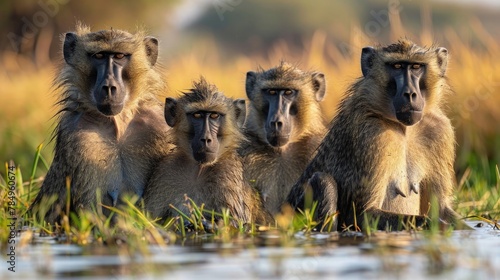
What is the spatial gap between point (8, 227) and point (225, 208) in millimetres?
1504

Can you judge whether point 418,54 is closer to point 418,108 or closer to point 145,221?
point 418,108

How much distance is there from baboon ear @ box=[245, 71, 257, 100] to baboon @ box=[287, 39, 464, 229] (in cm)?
179

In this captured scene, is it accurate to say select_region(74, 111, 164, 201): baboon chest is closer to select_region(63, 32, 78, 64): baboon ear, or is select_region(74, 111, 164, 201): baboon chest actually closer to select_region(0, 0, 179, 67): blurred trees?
select_region(63, 32, 78, 64): baboon ear

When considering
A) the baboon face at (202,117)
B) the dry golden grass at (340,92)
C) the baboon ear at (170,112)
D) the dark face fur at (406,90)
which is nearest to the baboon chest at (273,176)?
the baboon face at (202,117)

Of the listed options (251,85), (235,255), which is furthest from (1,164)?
(235,255)

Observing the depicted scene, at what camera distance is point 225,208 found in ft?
24.0

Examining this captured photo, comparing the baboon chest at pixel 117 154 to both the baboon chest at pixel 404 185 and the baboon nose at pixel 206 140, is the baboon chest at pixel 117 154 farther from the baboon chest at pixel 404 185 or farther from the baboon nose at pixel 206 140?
the baboon chest at pixel 404 185

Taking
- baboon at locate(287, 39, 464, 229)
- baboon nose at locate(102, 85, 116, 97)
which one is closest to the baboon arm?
baboon nose at locate(102, 85, 116, 97)

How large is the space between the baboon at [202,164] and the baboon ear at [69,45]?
86 cm

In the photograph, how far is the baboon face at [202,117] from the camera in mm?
7520

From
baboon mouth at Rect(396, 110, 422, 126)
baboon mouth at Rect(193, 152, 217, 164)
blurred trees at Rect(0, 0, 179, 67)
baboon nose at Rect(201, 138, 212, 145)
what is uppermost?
blurred trees at Rect(0, 0, 179, 67)

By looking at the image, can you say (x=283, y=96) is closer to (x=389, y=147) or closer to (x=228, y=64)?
(x=389, y=147)

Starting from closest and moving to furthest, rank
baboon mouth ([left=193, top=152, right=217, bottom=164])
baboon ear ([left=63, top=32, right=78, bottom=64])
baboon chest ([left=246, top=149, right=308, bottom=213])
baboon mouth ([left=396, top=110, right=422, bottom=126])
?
baboon mouth ([left=396, top=110, right=422, bottom=126])
baboon mouth ([left=193, top=152, right=217, bottom=164])
baboon ear ([left=63, top=32, right=78, bottom=64])
baboon chest ([left=246, top=149, right=308, bottom=213])

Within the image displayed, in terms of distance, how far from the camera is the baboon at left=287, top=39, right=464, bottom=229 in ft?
24.2
